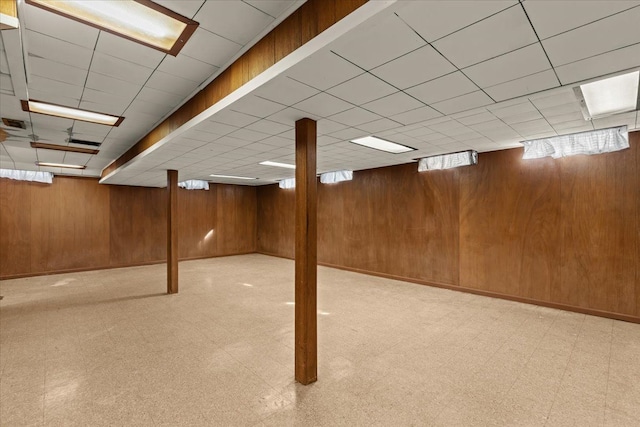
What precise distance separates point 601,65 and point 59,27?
12.0ft

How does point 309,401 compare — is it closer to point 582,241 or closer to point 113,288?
point 582,241

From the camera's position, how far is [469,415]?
7.30 ft

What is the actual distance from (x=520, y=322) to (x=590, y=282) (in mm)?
1347

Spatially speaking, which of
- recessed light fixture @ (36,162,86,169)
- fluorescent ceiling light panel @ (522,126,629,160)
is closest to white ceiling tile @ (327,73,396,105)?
fluorescent ceiling light panel @ (522,126,629,160)

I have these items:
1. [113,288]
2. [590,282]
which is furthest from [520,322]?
[113,288]

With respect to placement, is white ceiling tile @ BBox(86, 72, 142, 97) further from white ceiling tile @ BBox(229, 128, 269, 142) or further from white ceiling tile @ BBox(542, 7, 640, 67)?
white ceiling tile @ BBox(542, 7, 640, 67)

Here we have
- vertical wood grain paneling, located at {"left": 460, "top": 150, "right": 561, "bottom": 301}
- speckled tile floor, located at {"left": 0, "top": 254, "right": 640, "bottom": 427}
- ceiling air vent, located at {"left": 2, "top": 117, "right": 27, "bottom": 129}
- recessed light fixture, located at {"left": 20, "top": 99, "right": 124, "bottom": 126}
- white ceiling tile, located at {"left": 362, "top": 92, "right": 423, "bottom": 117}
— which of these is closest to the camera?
speckled tile floor, located at {"left": 0, "top": 254, "right": 640, "bottom": 427}

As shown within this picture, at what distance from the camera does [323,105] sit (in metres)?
2.57

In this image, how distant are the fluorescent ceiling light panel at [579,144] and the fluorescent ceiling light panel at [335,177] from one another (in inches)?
148

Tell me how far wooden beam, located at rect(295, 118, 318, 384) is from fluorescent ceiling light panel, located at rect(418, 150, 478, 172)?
3.60 metres

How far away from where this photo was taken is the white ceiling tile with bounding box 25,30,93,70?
Answer: 6.77 ft

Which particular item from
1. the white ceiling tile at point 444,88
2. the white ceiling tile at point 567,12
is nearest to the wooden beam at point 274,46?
the white ceiling tile at point 567,12

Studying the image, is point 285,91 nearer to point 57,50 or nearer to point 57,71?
point 57,50

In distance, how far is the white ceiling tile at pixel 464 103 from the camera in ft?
8.25
